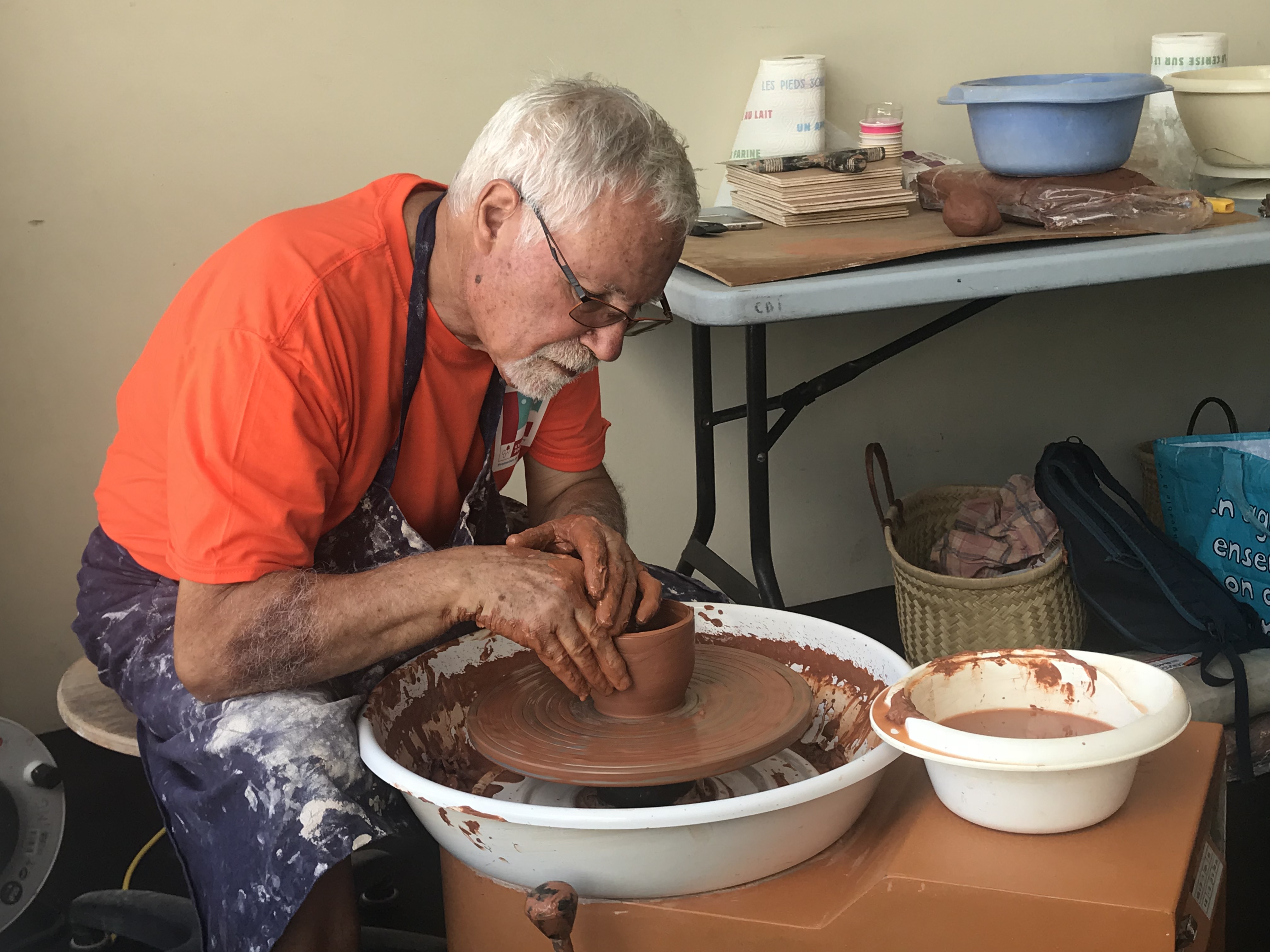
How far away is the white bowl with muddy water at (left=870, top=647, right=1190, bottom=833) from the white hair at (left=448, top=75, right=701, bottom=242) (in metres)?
0.61

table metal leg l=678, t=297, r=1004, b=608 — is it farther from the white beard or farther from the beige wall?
the white beard

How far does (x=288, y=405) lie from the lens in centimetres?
129

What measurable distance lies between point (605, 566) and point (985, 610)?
1297 mm

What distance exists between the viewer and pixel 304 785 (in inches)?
48.5

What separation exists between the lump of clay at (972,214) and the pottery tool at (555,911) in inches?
52.9

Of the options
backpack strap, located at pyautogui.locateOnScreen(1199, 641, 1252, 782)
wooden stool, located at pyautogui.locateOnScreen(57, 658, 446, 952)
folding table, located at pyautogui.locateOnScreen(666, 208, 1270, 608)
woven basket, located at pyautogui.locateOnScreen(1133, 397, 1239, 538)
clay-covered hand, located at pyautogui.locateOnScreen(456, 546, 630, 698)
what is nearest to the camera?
clay-covered hand, located at pyautogui.locateOnScreen(456, 546, 630, 698)

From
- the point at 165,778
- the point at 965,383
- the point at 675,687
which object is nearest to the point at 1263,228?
the point at 965,383

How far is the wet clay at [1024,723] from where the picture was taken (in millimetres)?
1174

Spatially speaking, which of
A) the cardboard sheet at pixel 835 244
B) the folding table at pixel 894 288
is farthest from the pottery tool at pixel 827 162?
the folding table at pixel 894 288

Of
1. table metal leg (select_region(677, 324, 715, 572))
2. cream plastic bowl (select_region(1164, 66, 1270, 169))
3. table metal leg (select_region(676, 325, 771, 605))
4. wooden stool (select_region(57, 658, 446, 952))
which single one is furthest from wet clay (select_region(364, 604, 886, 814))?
cream plastic bowl (select_region(1164, 66, 1270, 169))

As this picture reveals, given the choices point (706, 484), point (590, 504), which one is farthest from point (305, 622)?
point (706, 484)

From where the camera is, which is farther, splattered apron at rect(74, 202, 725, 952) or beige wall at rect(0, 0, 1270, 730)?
beige wall at rect(0, 0, 1270, 730)

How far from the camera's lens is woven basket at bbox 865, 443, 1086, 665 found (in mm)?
2371

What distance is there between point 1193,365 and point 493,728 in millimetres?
2655
